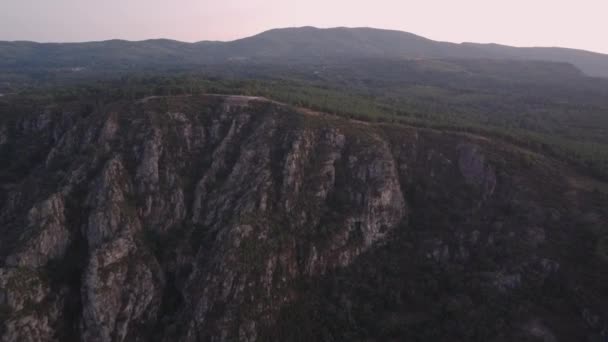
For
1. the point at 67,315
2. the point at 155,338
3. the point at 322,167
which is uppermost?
the point at 322,167

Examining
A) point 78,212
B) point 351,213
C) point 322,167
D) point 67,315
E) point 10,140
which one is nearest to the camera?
point 67,315

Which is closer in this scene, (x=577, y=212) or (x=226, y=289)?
(x=226, y=289)

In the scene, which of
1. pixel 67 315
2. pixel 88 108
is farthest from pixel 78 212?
pixel 88 108

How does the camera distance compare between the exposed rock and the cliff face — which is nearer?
the cliff face

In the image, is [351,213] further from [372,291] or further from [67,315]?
[67,315]

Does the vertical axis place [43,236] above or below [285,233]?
above

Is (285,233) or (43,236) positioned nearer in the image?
(43,236)

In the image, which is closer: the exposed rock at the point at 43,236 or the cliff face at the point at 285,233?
the cliff face at the point at 285,233

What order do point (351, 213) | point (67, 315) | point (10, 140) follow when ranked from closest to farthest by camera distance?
1. point (67, 315)
2. point (351, 213)
3. point (10, 140)
